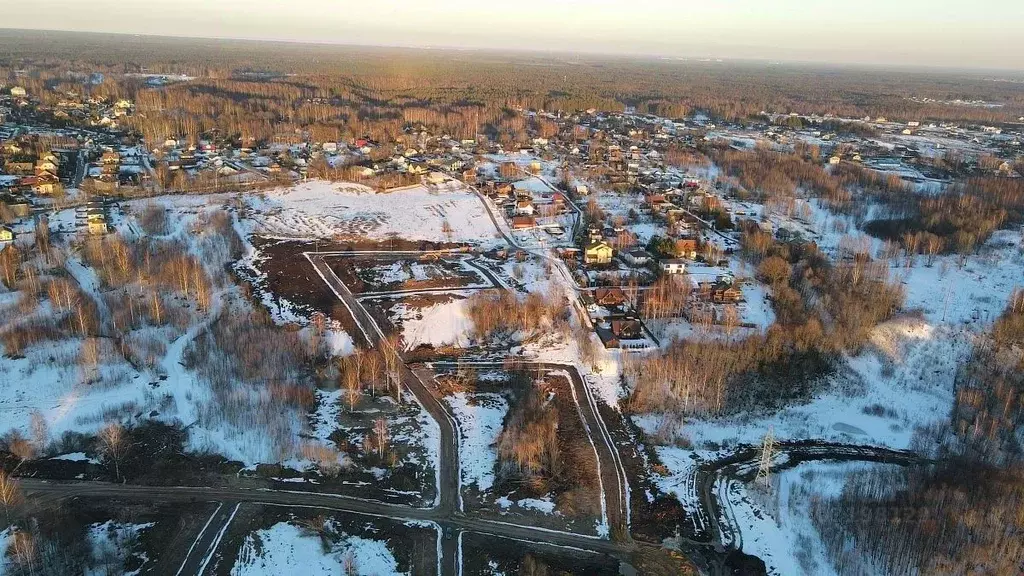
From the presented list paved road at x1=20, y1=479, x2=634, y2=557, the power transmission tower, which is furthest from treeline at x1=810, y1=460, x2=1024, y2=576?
paved road at x1=20, y1=479, x2=634, y2=557

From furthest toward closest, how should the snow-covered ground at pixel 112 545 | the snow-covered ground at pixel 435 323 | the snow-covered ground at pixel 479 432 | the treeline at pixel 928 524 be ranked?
the snow-covered ground at pixel 435 323
the snow-covered ground at pixel 479 432
the treeline at pixel 928 524
the snow-covered ground at pixel 112 545

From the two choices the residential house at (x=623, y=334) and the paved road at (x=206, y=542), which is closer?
the paved road at (x=206, y=542)

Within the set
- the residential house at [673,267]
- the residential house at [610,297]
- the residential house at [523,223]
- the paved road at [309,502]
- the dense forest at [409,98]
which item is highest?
the dense forest at [409,98]

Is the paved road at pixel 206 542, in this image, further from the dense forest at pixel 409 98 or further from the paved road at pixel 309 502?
the dense forest at pixel 409 98

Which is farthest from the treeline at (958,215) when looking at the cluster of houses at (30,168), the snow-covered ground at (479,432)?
the cluster of houses at (30,168)

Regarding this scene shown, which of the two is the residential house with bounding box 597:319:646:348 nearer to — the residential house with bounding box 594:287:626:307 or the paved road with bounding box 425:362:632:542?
the residential house with bounding box 594:287:626:307

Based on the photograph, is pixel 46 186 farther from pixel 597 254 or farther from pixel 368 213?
pixel 597 254
